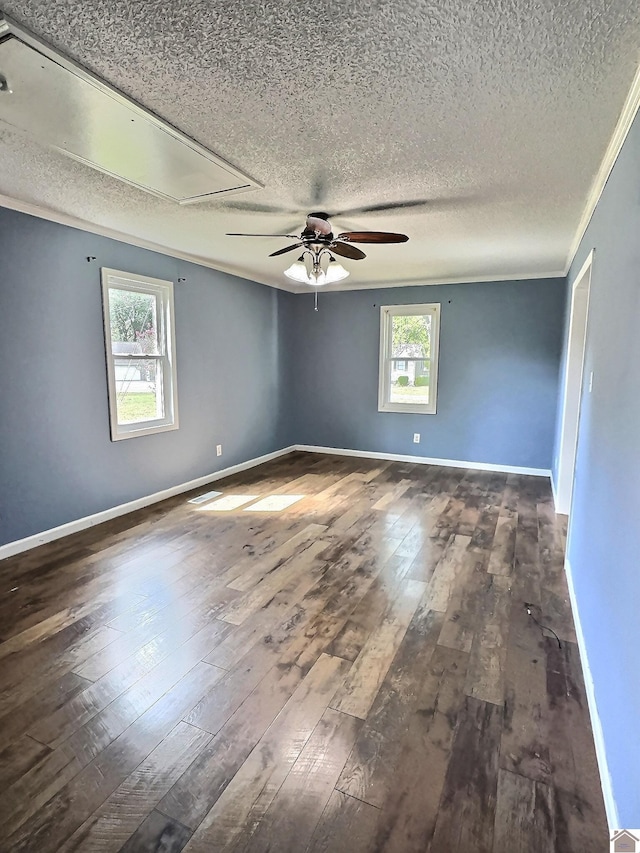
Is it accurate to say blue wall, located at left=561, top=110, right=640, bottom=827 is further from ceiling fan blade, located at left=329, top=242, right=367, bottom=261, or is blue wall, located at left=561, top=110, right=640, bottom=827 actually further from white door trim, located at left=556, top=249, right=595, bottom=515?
ceiling fan blade, located at left=329, top=242, right=367, bottom=261

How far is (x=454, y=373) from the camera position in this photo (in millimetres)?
5730

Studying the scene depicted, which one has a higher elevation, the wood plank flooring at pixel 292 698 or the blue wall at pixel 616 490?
the blue wall at pixel 616 490

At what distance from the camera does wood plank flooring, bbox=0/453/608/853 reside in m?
1.35

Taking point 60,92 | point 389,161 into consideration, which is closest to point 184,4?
point 60,92

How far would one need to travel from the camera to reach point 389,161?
2311mm

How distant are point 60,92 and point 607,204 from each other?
2.54 meters

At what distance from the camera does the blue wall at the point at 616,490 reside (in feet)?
4.26

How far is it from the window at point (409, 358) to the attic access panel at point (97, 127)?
363 centimetres

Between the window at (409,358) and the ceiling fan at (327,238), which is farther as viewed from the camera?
the window at (409,358)

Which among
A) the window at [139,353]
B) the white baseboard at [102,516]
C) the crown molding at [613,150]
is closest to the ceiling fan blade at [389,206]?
the crown molding at [613,150]

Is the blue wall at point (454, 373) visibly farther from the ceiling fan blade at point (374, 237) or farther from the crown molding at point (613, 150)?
the ceiling fan blade at point (374, 237)

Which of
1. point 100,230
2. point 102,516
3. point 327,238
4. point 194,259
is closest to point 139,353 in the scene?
point 100,230

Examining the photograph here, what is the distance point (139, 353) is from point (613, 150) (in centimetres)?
372

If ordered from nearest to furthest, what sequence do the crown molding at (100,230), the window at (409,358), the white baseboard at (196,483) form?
the crown molding at (100,230) < the white baseboard at (196,483) < the window at (409,358)
